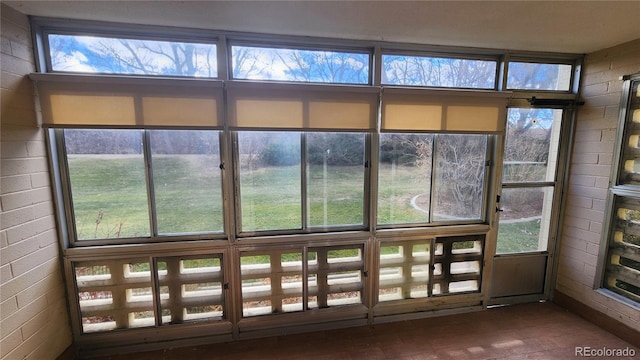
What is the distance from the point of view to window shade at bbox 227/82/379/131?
2064 mm

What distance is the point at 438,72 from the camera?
2.42 m

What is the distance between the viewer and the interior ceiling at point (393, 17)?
165 centimetres

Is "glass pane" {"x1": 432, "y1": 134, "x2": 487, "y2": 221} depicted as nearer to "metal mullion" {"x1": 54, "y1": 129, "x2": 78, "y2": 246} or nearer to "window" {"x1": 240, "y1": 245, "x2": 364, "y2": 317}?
"window" {"x1": 240, "y1": 245, "x2": 364, "y2": 317}

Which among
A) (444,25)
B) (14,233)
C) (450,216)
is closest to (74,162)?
(14,233)

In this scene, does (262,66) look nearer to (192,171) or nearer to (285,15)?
(285,15)

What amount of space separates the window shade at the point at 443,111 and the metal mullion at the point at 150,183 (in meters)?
1.88

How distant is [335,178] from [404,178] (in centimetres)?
66

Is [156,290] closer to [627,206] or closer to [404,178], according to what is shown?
[404,178]

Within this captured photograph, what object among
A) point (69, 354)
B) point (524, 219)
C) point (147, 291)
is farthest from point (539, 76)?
point (69, 354)

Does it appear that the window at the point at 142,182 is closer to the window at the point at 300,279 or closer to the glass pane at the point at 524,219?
the window at the point at 300,279

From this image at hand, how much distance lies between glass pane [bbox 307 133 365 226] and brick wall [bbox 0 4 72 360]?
1.90 m

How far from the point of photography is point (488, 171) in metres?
2.60

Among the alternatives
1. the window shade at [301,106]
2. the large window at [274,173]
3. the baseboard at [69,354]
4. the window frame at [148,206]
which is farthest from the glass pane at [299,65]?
the baseboard at [69,354]

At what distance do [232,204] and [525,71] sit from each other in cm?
295
